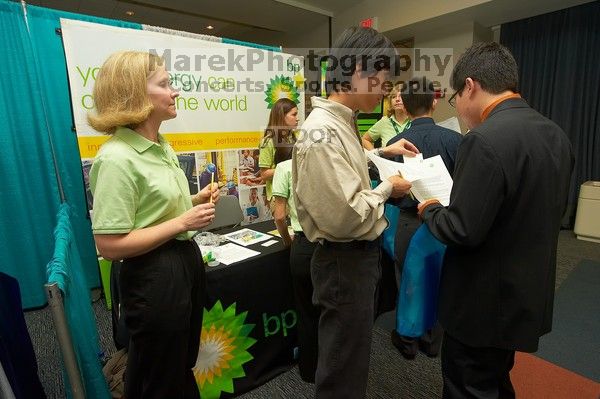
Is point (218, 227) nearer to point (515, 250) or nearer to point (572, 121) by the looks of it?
point (515, 250)

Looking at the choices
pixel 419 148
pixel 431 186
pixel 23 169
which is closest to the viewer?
pixel 431 186

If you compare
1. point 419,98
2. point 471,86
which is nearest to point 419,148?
point 419,98

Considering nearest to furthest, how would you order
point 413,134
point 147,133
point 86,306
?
point 147,133 < point 86,306 < point 413,134

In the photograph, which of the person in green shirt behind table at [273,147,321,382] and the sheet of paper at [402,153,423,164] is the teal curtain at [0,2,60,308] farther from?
the sheet of paper at [402,153,423,164]

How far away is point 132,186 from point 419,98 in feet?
5.50

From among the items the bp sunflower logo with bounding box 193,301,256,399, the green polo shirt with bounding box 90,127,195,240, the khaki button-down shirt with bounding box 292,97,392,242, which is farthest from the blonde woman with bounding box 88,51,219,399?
the bp sunflower logo with bounding box 193,301,256,399

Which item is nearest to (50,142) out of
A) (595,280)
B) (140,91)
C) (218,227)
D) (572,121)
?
(218,227)

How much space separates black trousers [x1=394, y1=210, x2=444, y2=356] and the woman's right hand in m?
1.27

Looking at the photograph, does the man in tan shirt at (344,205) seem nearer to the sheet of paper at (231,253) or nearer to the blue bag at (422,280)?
the blue bag at (422,280)

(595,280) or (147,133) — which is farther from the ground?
(147,133)

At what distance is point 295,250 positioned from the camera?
5.26 ft

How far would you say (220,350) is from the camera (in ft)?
5.36

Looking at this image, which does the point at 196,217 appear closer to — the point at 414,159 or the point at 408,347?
the point at 414,159

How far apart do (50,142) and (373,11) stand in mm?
4333
